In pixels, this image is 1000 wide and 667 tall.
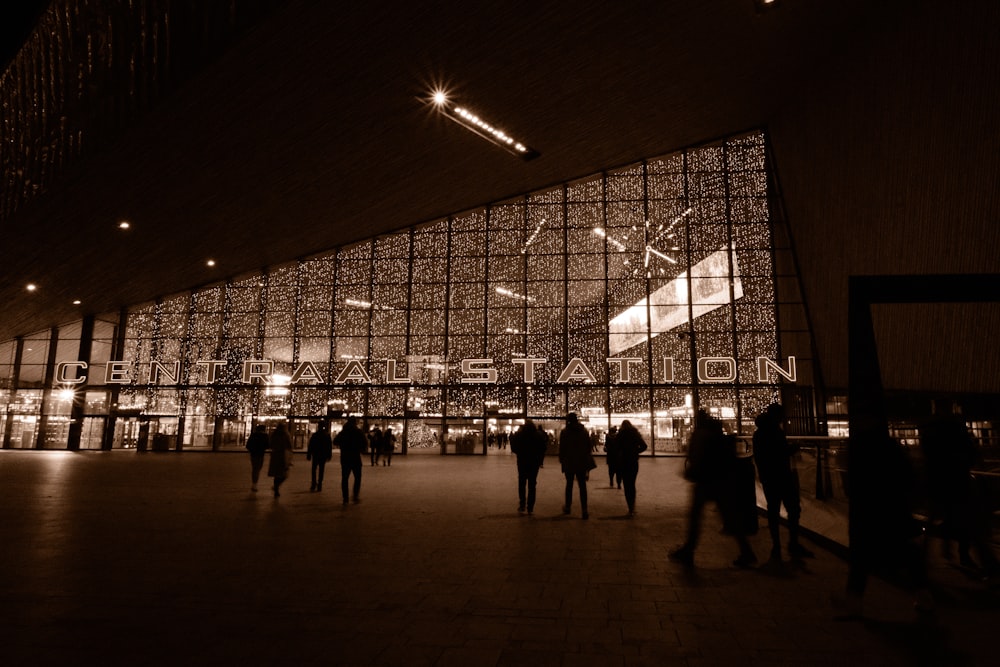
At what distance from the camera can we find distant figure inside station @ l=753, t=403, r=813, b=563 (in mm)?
5484

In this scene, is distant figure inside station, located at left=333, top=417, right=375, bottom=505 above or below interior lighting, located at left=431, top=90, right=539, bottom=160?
below

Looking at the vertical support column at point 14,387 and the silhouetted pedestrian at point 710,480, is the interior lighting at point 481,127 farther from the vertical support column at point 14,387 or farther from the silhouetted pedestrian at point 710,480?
the vertical support column at point 14,387

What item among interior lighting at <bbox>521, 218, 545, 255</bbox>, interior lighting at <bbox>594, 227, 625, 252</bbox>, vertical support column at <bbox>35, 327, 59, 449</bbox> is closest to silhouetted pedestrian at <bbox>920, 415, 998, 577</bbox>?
interior lighting at <bbox>594, 227, 625, 252</bbox>

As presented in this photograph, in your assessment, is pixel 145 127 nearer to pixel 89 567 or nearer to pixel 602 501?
pixel 89 567

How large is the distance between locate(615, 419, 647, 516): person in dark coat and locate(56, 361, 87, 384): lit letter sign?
2514 centimetres

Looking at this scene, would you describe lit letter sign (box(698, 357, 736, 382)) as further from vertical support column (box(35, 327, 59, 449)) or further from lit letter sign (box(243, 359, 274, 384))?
vertical support column (box(35, 327, 59, 449))

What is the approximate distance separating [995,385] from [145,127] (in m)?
15.0

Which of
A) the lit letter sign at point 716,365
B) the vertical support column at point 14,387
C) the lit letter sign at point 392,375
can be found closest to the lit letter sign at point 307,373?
the lit letter sign at point 392,375

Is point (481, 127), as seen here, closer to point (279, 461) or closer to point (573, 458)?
point (279, 461)

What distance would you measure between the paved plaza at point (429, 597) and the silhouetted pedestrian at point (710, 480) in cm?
22

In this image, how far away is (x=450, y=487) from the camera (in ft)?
38.0

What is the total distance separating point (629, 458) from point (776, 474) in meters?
2.87

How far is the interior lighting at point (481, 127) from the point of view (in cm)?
1423

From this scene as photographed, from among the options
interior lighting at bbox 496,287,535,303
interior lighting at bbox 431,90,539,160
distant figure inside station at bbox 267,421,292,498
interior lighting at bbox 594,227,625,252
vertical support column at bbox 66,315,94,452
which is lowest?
distant figure inside station at bbox 267,421,292,498
